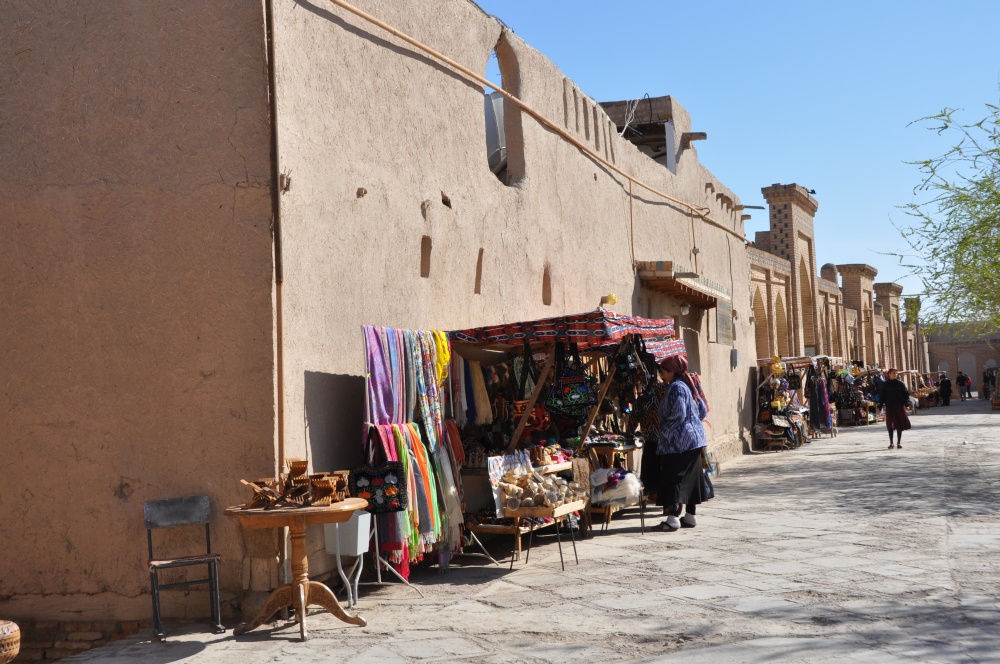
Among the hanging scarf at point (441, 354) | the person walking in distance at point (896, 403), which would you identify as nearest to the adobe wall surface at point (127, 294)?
the hanging scarf at point (441, 354)

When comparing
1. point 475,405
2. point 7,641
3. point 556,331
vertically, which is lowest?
point 7,641

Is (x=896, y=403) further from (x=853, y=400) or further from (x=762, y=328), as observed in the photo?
(x=853, y=400)

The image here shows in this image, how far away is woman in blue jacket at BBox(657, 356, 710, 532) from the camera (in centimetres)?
909

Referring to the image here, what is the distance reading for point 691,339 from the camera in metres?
15.6

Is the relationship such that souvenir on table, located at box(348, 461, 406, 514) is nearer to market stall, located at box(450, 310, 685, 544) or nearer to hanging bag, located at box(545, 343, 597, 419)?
market stall, located at box(450, 310, 685, 544)

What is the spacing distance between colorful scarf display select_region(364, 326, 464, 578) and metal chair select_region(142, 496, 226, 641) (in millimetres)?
1157

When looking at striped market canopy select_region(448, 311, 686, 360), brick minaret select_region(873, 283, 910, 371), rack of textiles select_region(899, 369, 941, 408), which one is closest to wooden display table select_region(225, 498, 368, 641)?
striped market canopy select_region(448, 311, 686, 360)

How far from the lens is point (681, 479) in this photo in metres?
9.09

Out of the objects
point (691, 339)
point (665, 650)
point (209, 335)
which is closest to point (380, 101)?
point (209, 335)

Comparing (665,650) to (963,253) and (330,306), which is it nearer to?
(330,306)

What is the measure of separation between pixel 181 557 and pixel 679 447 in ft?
15.7

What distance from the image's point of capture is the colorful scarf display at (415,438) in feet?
21.7

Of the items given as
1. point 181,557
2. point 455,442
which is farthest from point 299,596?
point 455,442

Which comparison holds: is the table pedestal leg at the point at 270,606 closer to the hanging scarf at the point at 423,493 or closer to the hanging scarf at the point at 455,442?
the hanging scarf at the point at 423,493
